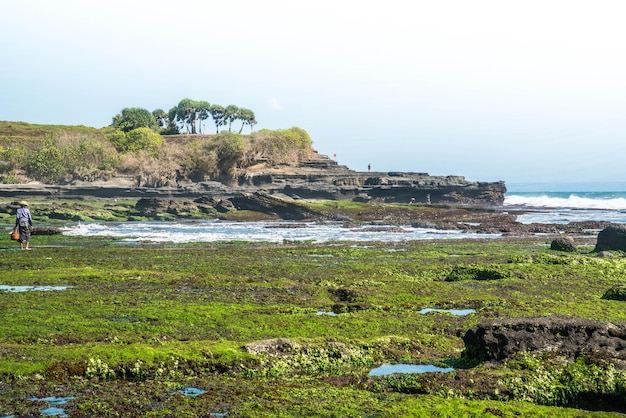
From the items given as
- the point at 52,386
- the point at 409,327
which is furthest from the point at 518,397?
the point at 52,386

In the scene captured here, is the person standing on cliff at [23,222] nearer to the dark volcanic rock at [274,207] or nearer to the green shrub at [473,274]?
the green shrub at [473,274]

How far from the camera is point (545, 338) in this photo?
1070 cm

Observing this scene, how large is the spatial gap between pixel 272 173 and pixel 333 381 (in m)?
89.2

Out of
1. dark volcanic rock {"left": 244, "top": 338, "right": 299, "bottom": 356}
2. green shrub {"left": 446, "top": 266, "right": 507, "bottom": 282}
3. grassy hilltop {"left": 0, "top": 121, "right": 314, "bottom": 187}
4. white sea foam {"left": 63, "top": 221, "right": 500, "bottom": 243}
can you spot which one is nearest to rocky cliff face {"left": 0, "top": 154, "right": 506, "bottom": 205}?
grassy hilltop {"left": 0, "top": 121, "right": 314, "bottom": 187}

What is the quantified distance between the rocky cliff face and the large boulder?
5542 centimetres

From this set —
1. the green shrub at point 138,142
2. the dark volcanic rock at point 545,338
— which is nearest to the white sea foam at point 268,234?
the dark volcanic rock at point 545,338

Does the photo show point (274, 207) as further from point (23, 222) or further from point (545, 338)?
point (545, 338)

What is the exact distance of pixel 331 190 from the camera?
93.7 meters

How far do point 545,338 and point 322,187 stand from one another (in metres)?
83.2

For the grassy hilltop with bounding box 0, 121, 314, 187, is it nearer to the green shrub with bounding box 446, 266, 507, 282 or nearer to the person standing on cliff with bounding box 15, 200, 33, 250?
the person standing on cliff with bounding box 15, 200, 33, 250

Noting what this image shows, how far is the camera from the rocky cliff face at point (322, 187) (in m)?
81.9

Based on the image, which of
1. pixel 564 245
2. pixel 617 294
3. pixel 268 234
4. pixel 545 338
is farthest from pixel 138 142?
pixel 545 338

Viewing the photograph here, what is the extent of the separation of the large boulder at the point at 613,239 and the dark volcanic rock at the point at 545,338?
2301 cm

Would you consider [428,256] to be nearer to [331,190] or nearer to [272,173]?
[331,190]
